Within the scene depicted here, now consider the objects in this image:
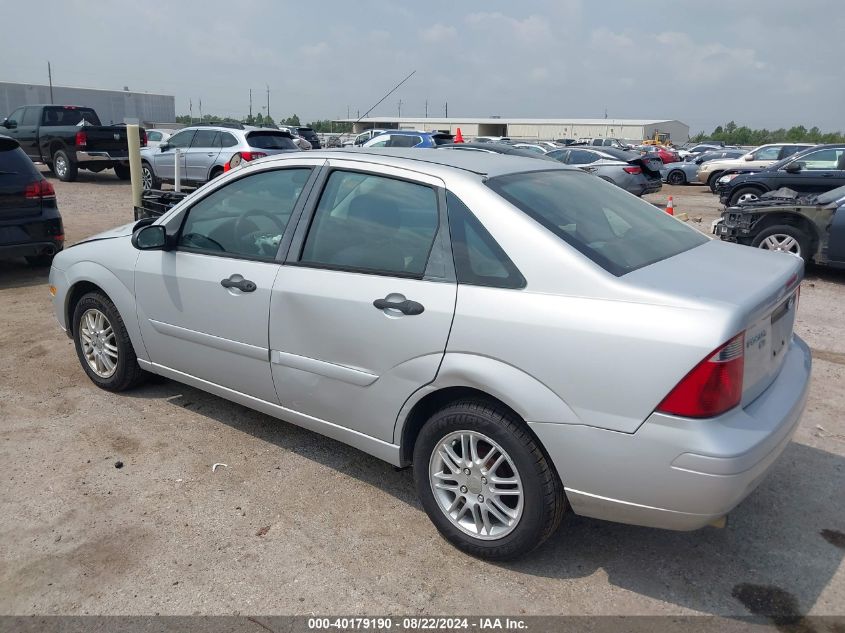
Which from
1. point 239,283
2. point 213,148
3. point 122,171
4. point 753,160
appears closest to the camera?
point 239,283

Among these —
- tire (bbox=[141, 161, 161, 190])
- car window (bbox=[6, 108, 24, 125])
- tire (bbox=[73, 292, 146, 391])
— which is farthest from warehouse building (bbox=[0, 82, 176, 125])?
tire (bbox=[73, 292, 146, 391])

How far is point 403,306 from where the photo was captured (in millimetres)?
3123

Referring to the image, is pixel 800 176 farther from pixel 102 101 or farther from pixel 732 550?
pixel 102 101

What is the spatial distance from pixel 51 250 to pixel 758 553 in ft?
25.5

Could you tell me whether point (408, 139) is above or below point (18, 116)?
below

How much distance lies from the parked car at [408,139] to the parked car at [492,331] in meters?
15.8

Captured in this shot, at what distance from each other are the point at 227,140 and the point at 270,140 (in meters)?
0.96

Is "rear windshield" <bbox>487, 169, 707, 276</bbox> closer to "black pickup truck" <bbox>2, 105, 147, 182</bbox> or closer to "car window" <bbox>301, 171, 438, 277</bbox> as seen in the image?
"car window" <bbox>301, 171, 438, 277</bbox>

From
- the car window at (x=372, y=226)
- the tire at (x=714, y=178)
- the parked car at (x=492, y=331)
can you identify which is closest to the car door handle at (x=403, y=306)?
the parked car at (x=492, y=331)

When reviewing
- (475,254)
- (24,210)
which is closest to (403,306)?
(475,254)

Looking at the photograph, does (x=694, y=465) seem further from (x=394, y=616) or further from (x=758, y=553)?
(x=394, y=616)

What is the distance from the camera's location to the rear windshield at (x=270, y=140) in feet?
51.6

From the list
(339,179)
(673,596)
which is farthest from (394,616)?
(339,179)

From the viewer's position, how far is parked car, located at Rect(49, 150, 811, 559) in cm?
257
